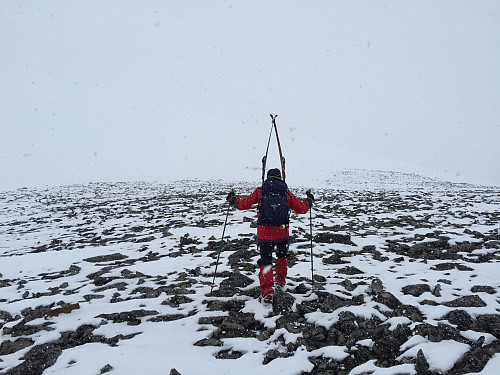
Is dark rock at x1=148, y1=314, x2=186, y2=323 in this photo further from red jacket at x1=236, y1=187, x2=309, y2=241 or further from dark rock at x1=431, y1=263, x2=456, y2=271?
dark rock at x1=431, y1=263, x2=456, y2=271

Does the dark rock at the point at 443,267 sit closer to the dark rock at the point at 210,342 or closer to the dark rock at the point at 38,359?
the dark rock at the point at 210,342

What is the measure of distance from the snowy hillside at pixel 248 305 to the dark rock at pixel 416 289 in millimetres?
18

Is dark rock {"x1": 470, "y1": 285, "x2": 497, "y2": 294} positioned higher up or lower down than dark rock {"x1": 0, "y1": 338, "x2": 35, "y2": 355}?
higher up

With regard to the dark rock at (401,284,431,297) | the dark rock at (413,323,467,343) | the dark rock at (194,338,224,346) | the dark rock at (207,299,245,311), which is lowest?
the dark rock at (194,338,224,346)

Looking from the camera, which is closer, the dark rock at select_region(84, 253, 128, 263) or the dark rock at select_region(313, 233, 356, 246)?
the dark rock at select_region(84, 253, 128, 263)

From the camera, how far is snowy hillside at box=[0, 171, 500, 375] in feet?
12.6

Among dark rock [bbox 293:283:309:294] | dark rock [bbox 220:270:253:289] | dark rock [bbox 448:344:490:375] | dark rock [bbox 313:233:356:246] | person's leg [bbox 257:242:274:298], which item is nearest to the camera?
dark rock [bbox 448:344:490:375]

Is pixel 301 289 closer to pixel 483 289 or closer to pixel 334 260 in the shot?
pixel 334 260

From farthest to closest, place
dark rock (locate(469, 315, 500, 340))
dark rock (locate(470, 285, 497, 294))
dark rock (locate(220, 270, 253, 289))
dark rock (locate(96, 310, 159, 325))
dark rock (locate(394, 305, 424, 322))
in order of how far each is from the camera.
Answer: dark rock (locate(220, 270, 253, 289)) → dark rock (locate(470, 285, 497, 294)) → dark rock (locate(96, 310, 159, 325)) → dark rock (locate(394, 305, 424, 322)) → dark rock (locate(469, 315, 500, 340))

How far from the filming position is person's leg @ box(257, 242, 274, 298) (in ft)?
17.9

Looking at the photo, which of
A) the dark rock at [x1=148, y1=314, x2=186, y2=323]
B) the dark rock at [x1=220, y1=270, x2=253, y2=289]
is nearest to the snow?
the dark rock at [x1=220, y1=270, x2=253, y2=289]

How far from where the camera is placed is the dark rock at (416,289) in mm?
5327

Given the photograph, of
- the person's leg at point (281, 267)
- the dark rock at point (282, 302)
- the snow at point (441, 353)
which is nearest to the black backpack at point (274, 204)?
the person's leg at point (281, 267)

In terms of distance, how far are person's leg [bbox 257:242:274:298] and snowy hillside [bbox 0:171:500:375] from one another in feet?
0.96
